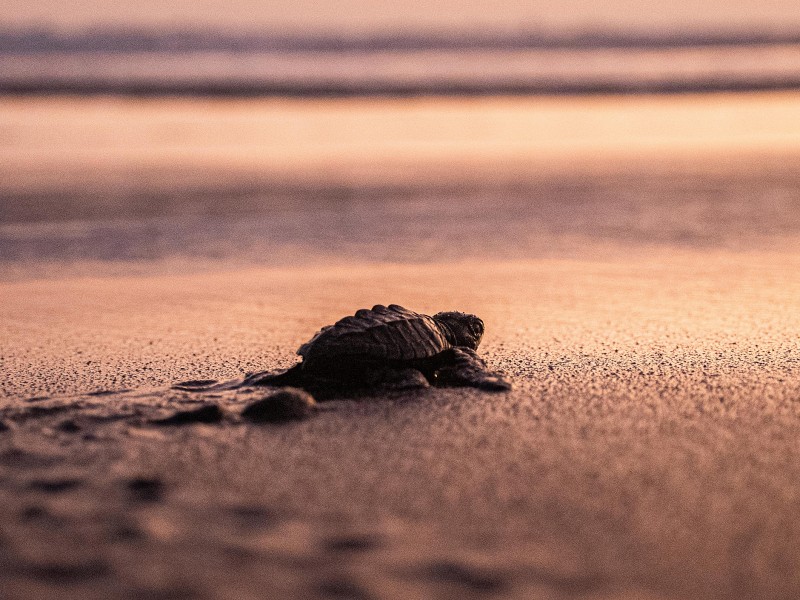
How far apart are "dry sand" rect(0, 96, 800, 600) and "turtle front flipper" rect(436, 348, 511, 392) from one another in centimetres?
7

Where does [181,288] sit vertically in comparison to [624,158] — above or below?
below

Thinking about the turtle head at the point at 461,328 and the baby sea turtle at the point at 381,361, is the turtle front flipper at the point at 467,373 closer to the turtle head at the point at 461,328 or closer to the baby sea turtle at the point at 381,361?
the baby sea turtle at the point at 381,361

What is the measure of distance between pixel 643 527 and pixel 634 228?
4.81 m

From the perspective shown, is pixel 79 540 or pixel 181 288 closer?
pixel 79 540

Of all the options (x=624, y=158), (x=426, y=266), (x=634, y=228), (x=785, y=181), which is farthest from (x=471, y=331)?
(x=624, y=158)

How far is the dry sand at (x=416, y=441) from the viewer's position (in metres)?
1.98

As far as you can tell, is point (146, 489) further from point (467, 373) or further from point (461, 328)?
point (461, 328)

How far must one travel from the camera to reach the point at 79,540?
2080mm

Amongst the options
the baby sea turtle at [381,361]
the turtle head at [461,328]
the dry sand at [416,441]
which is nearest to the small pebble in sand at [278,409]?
the dry sand at [416,441]

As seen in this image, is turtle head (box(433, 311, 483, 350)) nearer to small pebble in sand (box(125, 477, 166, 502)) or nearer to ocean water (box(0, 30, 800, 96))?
small pebble in sand (box(125, 477, 166, 502))

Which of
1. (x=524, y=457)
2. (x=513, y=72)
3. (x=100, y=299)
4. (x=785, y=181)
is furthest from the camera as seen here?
(x=513, y=72)

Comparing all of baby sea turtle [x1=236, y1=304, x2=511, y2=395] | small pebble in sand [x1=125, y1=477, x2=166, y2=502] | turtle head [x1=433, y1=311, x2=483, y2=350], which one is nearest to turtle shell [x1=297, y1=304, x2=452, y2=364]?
baby sea turtle [x1=236, y1=304, x2=511, y2=395]

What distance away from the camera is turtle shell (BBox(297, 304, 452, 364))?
322 centimetres

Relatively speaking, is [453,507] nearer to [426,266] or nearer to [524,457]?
[524,457]
